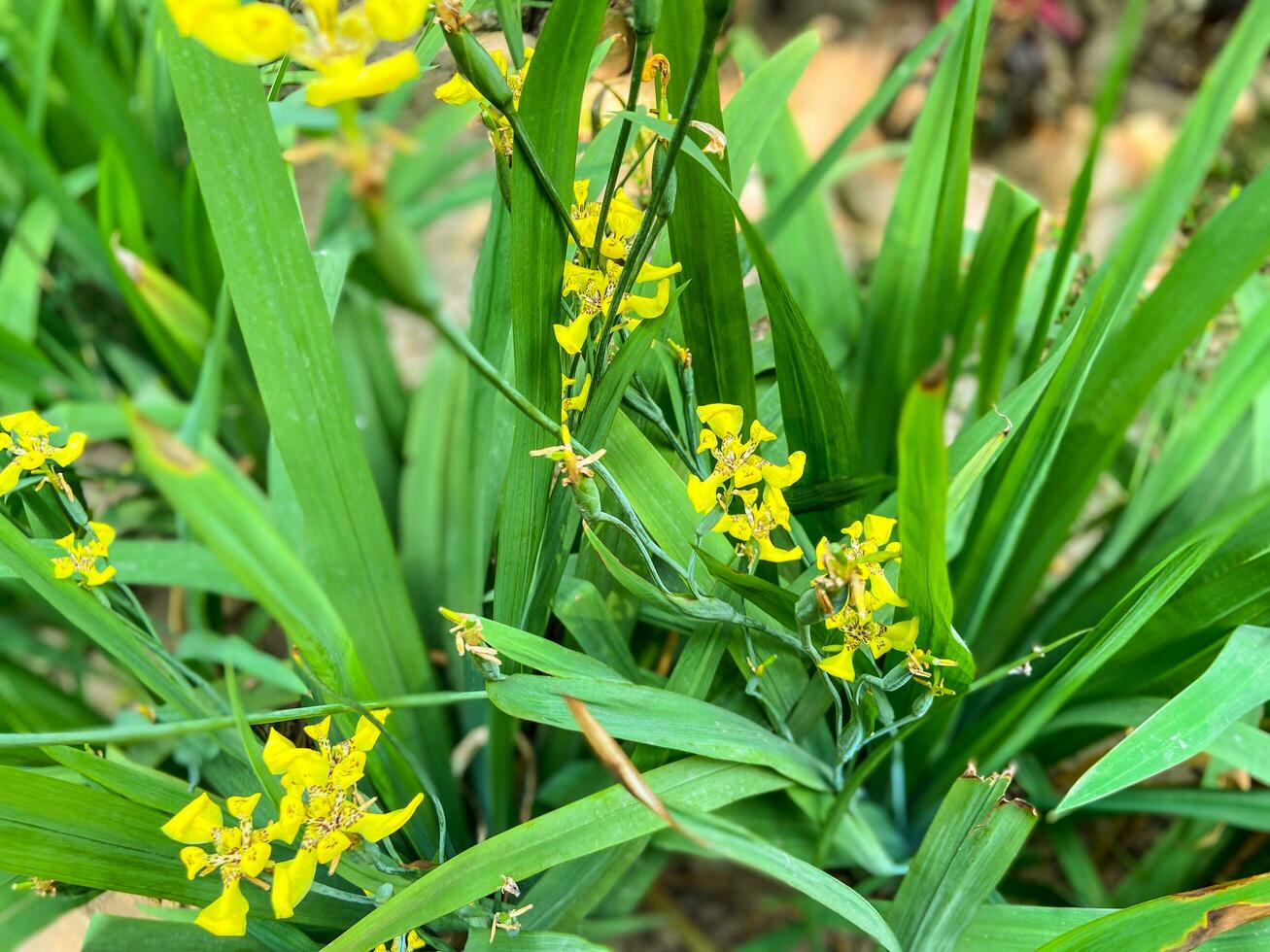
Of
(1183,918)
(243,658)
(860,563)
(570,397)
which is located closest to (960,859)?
(1183,918)

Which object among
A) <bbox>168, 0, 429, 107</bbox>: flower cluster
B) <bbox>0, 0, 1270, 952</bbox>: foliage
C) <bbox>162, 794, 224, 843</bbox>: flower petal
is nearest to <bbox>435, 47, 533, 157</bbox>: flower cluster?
<bbox>0, 0, 1270, 952</bbox>: foliage

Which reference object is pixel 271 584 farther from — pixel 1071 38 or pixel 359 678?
pixel 1071 38

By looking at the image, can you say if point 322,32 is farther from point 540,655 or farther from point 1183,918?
point 1183,918

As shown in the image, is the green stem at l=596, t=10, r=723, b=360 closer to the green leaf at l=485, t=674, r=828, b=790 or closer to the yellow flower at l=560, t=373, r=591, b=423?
the yellow flower at l=560, t=373, r=591, b=423

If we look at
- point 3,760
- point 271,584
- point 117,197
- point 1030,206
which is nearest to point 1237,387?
point 1030,206

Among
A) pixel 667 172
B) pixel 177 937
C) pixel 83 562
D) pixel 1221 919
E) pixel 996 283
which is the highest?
pixel 667 172
